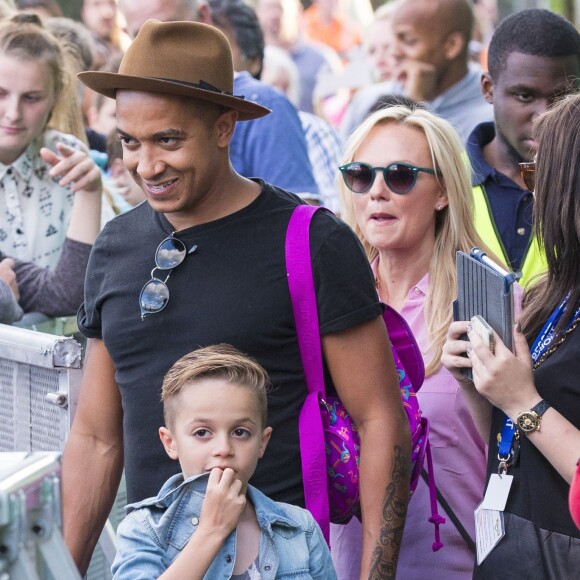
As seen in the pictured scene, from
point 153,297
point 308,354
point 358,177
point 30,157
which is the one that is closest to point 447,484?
point 308,354

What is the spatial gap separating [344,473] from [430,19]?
18.0 feet

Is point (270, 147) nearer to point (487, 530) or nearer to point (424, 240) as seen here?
point (424, 240)

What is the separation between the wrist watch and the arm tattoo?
0.38 meters

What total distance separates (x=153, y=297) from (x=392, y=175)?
117cm

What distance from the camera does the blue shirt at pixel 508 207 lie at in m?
4.57

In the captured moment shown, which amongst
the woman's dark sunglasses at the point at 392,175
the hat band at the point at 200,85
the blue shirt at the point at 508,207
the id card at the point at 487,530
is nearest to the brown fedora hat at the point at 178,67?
the hat band at the point at 200,85

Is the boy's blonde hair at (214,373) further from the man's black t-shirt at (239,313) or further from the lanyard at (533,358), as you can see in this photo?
the lanyard at (533,358)

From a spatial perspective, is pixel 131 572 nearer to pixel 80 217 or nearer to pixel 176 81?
pixel 176 81

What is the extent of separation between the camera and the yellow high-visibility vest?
4332mm

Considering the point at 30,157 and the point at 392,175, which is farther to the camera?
the point at 30,157

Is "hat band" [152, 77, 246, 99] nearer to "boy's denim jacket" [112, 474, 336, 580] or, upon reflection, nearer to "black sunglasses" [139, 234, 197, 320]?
"black sunglasses" [139, 234, 197, 320]

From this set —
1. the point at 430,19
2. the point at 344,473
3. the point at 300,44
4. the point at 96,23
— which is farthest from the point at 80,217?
the point at 300,44

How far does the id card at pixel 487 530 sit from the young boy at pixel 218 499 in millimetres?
410

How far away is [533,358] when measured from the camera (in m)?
2.87
